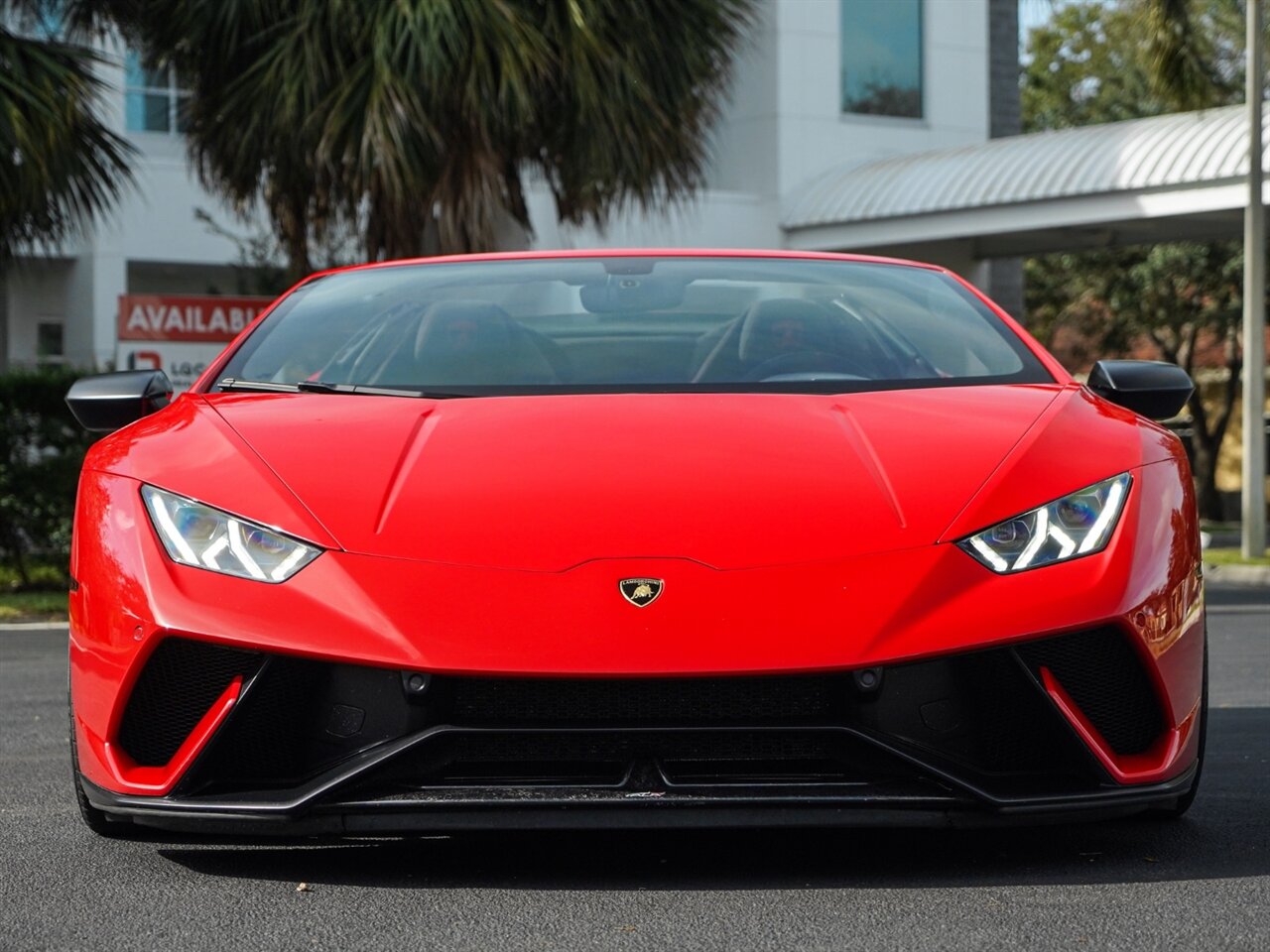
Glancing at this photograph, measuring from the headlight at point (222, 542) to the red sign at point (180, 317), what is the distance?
40.0 ft

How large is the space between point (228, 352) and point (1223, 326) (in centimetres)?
2785

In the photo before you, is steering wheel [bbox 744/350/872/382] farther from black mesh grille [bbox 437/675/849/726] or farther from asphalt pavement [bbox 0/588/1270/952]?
black mesh grille [bbox 437/675/849/726]

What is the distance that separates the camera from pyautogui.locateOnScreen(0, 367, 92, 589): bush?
1162cm

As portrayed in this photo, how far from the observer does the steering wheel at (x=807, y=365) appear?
417 cm

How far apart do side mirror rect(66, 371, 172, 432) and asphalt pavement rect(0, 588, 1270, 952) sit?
87 centimetres

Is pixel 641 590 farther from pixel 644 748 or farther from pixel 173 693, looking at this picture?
pixel 173 693

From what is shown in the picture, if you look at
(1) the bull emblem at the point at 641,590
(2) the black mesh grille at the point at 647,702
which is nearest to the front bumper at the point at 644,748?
(2) the black mesh grille at the point at 647,702

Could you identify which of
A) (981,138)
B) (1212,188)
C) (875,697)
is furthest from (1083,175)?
(875,697)

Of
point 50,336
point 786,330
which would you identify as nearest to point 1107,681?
point 786,330

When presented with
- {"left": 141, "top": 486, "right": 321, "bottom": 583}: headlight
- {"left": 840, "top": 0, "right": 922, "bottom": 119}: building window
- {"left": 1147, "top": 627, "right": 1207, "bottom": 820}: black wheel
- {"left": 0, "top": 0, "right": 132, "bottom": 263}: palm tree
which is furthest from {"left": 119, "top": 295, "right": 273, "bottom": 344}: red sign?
{"left": 840, "top": 0, "right": 922, "bottom": 119}: building window

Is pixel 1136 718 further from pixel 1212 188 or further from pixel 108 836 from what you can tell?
pixel 1212 188

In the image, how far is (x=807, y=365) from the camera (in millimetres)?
4184

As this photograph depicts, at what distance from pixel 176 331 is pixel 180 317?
12cm

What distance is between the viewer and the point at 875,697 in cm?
310
